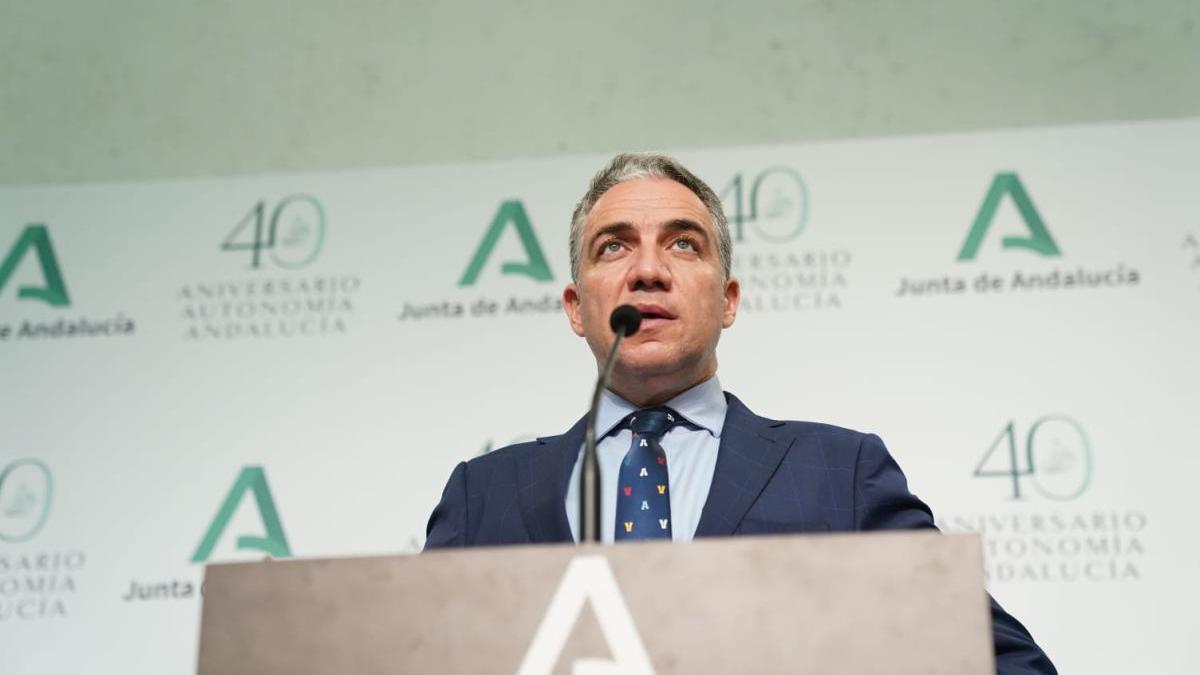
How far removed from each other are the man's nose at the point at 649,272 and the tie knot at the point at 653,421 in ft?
0.56

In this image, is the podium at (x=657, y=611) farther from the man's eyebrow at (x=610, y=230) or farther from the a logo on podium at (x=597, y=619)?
the man's eyebrow at (x=610, y=230)

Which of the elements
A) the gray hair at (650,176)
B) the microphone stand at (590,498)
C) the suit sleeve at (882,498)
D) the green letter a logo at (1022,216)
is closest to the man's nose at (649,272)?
the gray hair at (650,176)

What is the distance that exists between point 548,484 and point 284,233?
4.58ft

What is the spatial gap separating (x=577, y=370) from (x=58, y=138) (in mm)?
1420

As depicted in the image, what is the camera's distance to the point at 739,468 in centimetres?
161

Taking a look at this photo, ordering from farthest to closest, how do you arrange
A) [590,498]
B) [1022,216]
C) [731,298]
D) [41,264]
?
1. [41,264]
2. [1022,216]
3. [731,298]
4. [590,498]

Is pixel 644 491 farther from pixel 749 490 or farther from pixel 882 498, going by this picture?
pixel 882 498

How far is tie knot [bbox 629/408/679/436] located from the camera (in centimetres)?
171

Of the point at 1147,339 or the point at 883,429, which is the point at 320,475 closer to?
the point at 883,429

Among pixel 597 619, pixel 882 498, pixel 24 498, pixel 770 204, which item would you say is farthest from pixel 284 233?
pixel 597 619

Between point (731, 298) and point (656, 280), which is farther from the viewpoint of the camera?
point (731, 298)

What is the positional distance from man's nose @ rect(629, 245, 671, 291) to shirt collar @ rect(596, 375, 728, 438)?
6.0 inches

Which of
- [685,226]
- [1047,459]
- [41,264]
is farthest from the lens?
[41,264]

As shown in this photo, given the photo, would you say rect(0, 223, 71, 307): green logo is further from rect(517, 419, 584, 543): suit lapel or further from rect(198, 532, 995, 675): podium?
rect(198, 532, 995, 675): podium
